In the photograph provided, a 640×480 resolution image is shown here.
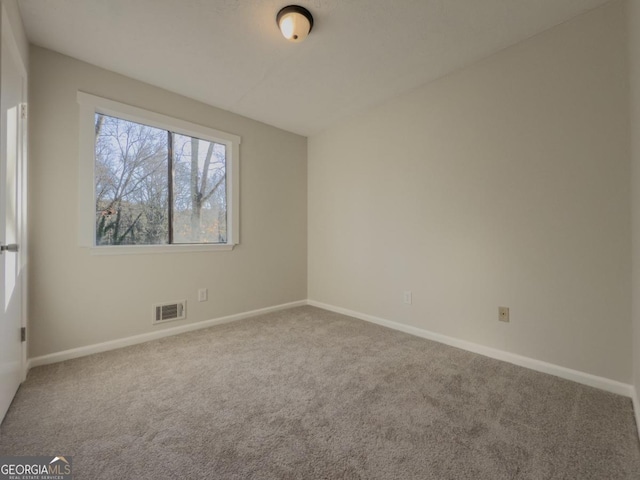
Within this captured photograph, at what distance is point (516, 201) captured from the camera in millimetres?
2164

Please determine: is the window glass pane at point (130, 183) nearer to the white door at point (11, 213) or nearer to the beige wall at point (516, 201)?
the white door at point (11, 213)

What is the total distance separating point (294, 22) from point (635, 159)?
2147mm

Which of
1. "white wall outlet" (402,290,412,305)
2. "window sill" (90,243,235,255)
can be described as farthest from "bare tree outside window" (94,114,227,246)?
"white wall outlet" (402,290,412,305)

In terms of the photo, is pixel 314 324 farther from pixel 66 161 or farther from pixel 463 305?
pixel 66 161

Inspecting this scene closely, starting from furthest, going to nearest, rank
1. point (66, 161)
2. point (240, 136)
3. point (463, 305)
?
point (240, 136)
point (463, 305)
point (66, 161)

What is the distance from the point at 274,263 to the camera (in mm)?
3664

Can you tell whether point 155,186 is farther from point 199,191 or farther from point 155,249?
point 155,249

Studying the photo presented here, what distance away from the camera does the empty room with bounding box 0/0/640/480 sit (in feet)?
4.58

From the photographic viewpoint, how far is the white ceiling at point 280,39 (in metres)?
1.81

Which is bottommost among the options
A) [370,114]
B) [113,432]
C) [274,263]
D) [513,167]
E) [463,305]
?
[113,432]

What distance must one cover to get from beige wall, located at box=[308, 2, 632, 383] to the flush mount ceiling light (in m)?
1.34

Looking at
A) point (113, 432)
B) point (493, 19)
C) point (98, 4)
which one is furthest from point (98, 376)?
point (493, 19)

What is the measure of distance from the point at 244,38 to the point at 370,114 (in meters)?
1.56

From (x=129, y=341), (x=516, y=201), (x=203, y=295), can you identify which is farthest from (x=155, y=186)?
(x=516, y=201)
